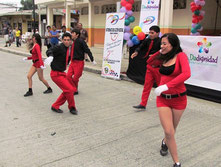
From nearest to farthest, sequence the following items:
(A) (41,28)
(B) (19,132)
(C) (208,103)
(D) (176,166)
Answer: (D) (176,166) → (B) (19,132) → (C) (208,103) → (A) (41,28)

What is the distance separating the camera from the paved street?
10.9 feet

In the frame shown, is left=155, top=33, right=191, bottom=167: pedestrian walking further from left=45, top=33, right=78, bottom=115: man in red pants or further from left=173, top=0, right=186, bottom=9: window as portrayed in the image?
left=173, top=0, right=186, bottom=9: window

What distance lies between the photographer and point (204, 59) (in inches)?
261

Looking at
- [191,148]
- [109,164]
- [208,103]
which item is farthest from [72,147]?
[208,103]

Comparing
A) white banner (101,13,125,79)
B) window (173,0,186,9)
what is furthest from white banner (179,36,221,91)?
window (173,0,186,9)

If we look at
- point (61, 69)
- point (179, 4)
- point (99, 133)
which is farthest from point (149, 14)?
point (179, 4)

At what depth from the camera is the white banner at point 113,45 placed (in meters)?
8.70

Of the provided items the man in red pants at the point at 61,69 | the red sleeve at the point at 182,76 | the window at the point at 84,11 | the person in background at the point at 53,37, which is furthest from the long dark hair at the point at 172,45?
the window at the point at 84,11

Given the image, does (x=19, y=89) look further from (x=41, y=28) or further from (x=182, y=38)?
(x=41, y=28)

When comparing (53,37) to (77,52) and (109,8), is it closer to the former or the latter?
(77,52)

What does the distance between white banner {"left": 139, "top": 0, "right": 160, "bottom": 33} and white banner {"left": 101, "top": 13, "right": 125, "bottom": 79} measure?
37.3 inches

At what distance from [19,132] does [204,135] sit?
3.20 meters

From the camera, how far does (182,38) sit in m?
7.12

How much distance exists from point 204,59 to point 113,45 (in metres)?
3.47
